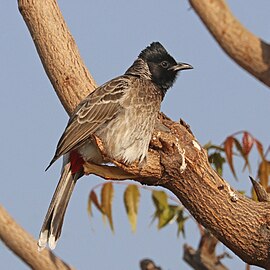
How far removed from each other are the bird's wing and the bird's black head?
32 cm

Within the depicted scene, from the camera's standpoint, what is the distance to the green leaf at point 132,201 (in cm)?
428

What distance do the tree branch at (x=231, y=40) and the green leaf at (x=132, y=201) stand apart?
1942 mm

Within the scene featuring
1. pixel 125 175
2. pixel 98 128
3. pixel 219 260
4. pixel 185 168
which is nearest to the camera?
pixel 185 168

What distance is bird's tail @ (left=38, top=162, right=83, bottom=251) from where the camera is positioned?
4203 mm

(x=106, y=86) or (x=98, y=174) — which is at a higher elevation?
(x=106, y=86)

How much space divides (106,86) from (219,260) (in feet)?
4.42

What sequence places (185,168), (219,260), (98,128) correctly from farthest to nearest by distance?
1. (219,260)
2. (98,128)
3. (185,168)

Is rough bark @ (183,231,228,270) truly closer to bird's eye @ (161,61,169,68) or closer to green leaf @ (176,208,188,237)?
green leaf @ (176,208,188,237)

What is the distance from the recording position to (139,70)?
4621 mm

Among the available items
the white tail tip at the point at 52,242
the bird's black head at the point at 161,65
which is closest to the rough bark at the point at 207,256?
the bird's black head at the point at 161,65

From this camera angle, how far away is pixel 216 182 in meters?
3.73

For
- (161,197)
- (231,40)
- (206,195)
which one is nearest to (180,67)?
(161,197)

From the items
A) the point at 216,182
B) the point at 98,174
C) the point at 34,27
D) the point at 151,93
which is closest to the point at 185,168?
the point at 216,182

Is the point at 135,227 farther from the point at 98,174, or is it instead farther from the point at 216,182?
the point at 216,182
